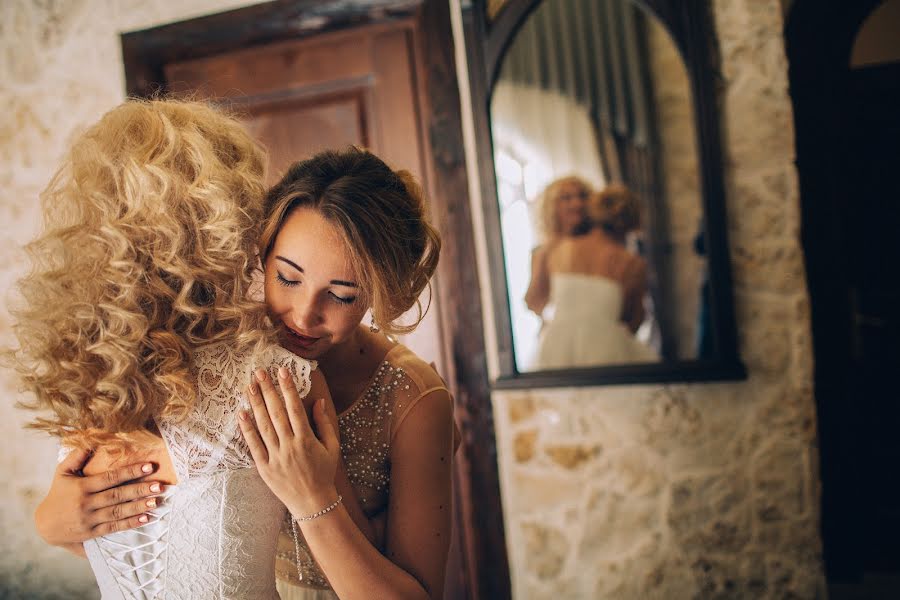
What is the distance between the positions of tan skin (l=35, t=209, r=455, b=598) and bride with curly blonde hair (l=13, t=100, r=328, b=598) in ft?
0.16

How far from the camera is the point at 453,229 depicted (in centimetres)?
196

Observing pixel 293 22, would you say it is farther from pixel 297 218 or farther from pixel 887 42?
pixel 887 42

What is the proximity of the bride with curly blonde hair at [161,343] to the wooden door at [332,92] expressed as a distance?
1.18 meters

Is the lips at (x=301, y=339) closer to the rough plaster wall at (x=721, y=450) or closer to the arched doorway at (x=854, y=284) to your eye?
the rough plaster wall at (x=721, y=450)

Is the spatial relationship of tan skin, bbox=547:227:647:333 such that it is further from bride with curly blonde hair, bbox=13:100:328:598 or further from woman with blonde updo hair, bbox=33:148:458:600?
bride with curly blonde hair, bbox=13:100:328:598

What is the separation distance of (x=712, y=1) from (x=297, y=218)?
1.56m

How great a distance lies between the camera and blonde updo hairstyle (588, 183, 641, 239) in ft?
6.32

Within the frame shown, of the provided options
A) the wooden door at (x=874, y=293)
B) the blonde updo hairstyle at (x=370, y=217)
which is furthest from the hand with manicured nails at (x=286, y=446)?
the wooden door at (x=874, y=293)

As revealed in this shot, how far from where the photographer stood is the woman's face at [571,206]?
1.96 meters

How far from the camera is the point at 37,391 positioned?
856 mm

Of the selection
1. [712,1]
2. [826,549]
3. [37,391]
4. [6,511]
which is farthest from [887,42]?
[6,511]

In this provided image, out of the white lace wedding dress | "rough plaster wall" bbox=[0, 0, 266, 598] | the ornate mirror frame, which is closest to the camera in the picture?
the white lace wedding dress

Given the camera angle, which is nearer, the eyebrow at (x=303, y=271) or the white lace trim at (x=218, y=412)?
the white lace trim at (x=218, y=412)

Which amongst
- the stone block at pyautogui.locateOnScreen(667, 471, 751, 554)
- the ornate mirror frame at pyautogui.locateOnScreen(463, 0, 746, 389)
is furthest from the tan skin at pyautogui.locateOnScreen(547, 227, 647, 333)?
the stone block at pyautogui.locateOnScreen(667, 471, 751, 554)
